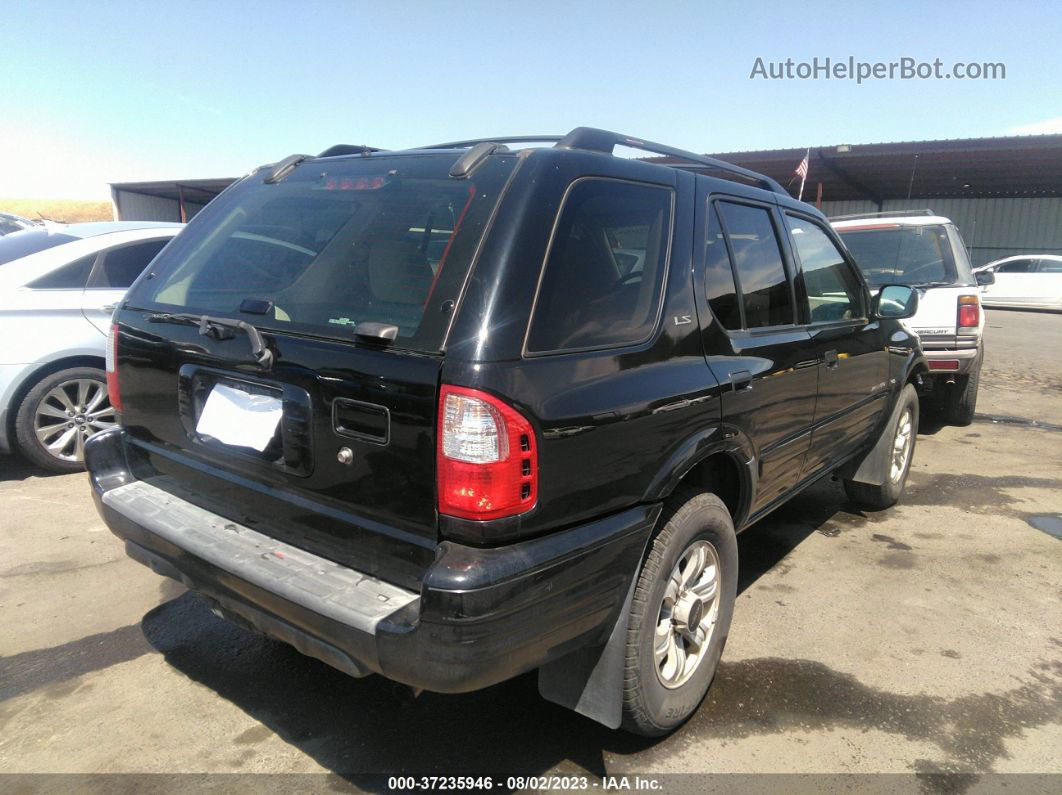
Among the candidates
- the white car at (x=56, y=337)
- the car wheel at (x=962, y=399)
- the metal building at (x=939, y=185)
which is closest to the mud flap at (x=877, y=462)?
the car wheel at (x=962, y=399)

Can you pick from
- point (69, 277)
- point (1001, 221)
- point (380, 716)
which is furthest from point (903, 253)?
point (1001, 221)

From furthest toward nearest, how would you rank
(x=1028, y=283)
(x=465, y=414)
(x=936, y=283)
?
1. (x=1028, y=283)
2. (x=936, y=283)
3. (x=465, y=414)

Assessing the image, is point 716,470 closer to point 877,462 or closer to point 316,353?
point 316,353

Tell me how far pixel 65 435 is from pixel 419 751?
3.99 metres

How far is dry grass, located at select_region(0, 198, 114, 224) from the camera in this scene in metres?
65.7

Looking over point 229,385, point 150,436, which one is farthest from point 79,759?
point 229,385

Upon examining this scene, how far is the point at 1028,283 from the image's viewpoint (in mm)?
20516

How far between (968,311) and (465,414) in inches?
242

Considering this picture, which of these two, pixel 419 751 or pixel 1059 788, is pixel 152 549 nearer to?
pixel 419 751

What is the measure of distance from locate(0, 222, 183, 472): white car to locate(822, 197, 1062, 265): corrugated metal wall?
30.2m

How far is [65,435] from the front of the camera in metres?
5.08

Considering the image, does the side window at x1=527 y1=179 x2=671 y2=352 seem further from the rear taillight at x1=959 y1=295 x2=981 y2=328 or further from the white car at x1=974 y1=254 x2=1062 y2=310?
the white car at x1=974 y1=254 x2=1062 y2=310

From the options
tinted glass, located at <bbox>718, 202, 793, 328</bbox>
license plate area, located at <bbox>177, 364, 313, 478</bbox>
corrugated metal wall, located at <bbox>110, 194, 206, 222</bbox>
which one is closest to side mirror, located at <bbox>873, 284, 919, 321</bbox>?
tinted glass, located at <bbox>718, 202, 793, 328</bbox>

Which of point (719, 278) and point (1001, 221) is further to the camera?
point (1001, 221)
